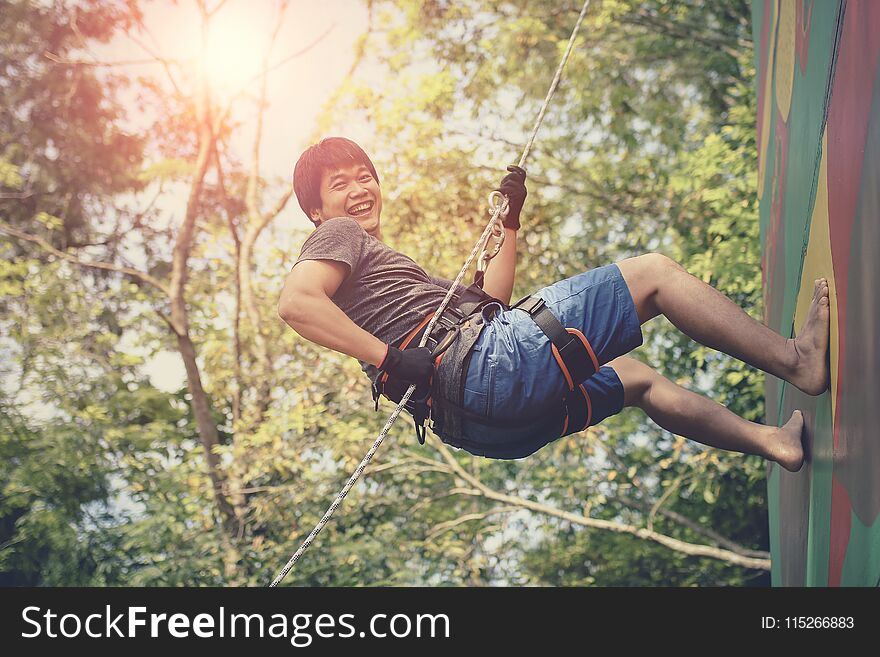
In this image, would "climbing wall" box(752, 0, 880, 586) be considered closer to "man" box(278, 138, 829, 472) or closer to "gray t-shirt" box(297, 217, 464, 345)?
A: "man" box(278, 138, 829, 472)

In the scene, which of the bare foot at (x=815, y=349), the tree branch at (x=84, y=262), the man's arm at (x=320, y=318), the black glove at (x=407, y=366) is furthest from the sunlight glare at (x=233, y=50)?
the bare foot at (x=815, y=349)

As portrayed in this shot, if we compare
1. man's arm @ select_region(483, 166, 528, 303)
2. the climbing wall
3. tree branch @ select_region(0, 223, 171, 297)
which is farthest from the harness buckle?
tree branch @ select_region(0, 223, 171, 297)

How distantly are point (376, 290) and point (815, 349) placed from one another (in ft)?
2.78

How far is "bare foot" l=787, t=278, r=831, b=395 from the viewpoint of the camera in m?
1.88

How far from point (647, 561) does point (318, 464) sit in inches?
95.3

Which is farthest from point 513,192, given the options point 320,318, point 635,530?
point 635,530

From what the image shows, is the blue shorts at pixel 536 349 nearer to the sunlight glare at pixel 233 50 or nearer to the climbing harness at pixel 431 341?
the climbing harness at pixel 431 341

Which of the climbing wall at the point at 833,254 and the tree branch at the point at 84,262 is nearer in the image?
the climbing wall at the point at 833,254

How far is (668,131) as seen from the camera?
7777 millimetres

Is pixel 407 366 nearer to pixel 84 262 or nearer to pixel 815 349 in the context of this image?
pixel 815 349

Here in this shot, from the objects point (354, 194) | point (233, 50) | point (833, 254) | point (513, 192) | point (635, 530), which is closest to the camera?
point (833, 254)

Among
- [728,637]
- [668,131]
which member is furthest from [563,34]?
Answer: [728,637]

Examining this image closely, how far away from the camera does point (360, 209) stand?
2330 millimetres

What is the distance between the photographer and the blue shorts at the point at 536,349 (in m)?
2.02
